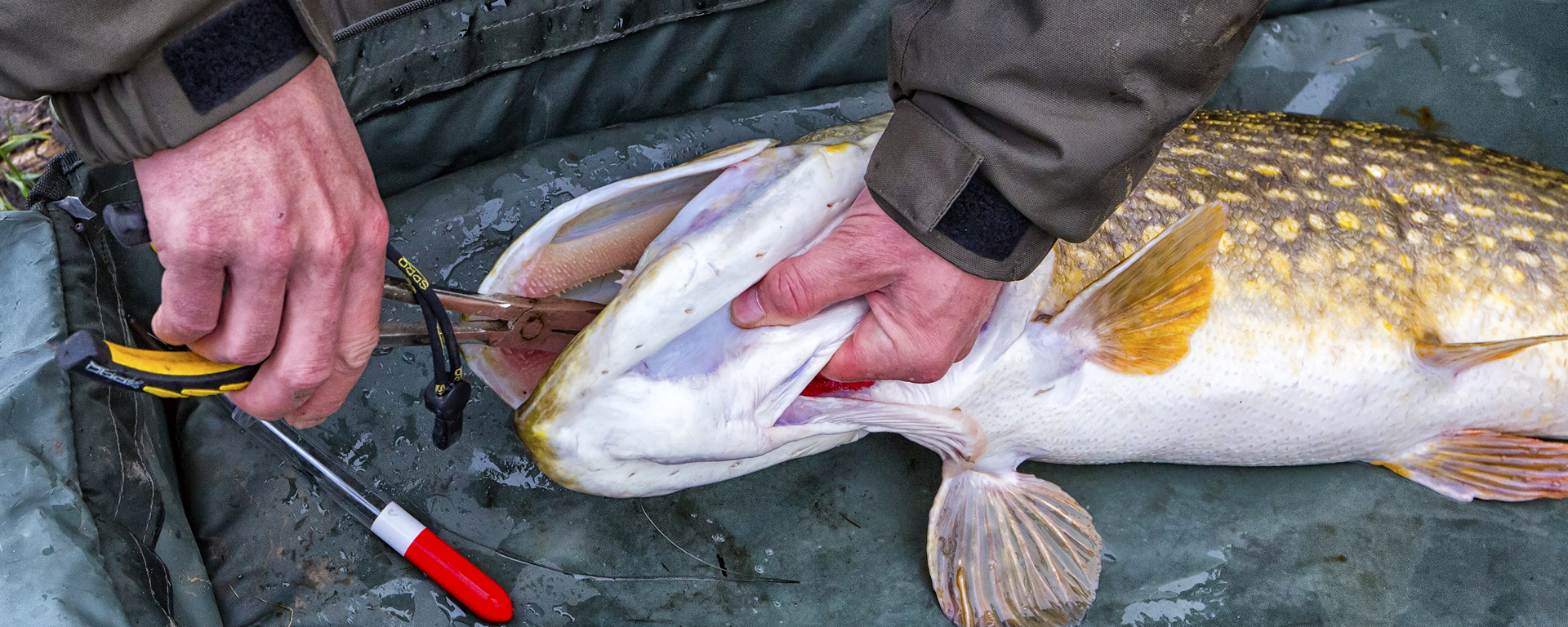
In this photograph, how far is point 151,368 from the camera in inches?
29.6

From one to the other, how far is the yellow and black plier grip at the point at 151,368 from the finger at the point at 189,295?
0.08ft

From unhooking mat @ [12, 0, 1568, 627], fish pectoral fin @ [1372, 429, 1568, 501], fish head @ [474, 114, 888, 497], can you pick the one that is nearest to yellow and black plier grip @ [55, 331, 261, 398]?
fish head @ [474, 114, 888, 497]

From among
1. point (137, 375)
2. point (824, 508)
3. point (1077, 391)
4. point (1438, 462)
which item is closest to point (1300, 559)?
point (1438, 462)

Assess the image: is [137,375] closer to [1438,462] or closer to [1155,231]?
[1155,231]

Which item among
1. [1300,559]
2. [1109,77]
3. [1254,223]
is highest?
[1109,77]

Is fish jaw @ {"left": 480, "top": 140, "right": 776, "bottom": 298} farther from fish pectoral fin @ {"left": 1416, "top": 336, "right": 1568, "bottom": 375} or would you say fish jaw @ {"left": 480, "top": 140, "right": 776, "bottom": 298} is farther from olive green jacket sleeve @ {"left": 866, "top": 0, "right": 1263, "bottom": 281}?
fish pectoral fin @ {"left": 1416, "top": 336, "right": 1568, "bottom": 375}

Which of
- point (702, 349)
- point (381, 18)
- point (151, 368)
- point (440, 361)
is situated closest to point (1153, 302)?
point (702, 349)

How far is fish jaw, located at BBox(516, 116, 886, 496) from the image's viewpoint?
91 cm

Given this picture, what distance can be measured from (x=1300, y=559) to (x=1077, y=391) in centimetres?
47

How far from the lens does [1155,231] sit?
4.07ft

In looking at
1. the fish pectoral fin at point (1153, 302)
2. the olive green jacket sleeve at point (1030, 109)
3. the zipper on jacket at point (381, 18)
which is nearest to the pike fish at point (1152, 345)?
the fish pectoral fin at point (1153, 302)

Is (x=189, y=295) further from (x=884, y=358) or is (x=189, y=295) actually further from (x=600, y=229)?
(x=884, y=358)

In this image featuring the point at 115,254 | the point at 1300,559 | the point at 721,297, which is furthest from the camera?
the point at 1300,559

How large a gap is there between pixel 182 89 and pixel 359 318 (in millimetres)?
235
